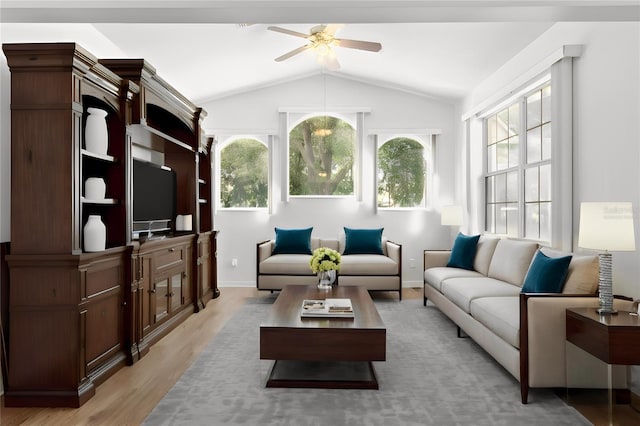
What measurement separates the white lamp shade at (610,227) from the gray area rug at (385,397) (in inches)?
38.6

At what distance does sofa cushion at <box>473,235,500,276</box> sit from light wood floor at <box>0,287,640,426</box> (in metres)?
2.29

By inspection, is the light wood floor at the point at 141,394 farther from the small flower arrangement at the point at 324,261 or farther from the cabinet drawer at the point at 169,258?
the small flower arrangement at the point at 324,261

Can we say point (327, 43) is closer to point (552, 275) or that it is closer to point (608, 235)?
point (552, 275)

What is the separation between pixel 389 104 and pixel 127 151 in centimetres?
456

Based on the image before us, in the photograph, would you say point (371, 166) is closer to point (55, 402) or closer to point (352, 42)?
point (352, 42)

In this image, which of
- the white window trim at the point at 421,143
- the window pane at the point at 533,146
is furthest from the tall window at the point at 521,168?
the white window trim at the point at 421,143

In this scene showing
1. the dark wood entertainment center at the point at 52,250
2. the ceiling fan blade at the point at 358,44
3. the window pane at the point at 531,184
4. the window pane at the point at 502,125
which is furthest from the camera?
the window pane at the point at 502,125

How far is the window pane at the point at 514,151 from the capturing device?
513cm

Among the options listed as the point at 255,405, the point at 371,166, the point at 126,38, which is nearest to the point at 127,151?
the point at 126,38

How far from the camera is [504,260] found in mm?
4414

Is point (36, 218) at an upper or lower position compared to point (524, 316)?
upper

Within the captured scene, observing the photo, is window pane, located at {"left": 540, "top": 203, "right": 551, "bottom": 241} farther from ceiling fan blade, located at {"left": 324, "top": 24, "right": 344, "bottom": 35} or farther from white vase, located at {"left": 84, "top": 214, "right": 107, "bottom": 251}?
white vase, located at {"left": 84, "top": 214, "right": 107, "bottom": 251}

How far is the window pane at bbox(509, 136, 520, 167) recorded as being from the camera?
5.13 metres

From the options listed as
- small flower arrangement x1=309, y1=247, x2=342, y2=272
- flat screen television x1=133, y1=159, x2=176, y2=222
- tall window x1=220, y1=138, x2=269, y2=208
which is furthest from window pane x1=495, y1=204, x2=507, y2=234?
flat screen television x1=133, y1=159, x2=176, y2=222
